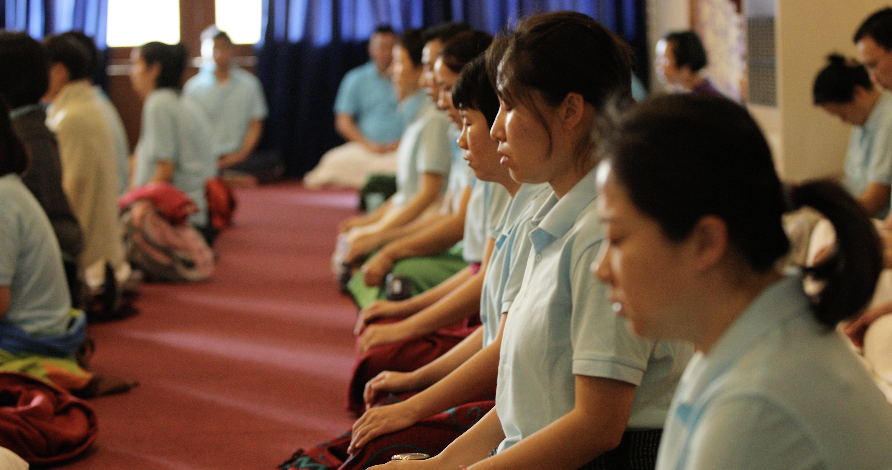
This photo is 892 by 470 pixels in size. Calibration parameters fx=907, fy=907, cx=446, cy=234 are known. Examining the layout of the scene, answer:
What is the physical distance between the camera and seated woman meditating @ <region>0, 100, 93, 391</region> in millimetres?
2281

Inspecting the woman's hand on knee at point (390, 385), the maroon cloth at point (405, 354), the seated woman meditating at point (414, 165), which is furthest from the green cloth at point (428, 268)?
the woman's hand on knee at point (390, 385)

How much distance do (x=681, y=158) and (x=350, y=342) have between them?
8.60ft

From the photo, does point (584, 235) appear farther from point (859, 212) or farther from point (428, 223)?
point (428, 223)

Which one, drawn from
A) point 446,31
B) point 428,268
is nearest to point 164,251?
point 428,268

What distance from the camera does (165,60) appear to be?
4.56m

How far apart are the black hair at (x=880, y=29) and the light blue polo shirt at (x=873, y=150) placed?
0.85 feet

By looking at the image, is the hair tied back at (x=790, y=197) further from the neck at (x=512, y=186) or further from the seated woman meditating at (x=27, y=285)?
the seated woman meditating at (x=27, y=285)

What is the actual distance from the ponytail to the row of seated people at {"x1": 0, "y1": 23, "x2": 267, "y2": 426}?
6.72 ft

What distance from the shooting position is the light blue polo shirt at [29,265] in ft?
7.48

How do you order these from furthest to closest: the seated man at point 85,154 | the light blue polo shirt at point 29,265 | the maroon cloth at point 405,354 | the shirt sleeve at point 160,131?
the shirt sleeve at point 160,131
the seated man at point 85,154
the light blue polo shirt at point 29,265
the maroon cloth at point 405,354

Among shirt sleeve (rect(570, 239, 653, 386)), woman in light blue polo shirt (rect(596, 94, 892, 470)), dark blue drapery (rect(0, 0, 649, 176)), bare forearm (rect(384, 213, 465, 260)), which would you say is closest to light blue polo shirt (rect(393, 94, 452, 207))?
bare forearm (rect(384, 213, 465, 260))

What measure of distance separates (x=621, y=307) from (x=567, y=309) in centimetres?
35

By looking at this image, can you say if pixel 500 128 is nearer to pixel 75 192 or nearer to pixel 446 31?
pixel 446 31

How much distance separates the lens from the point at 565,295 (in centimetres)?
114
